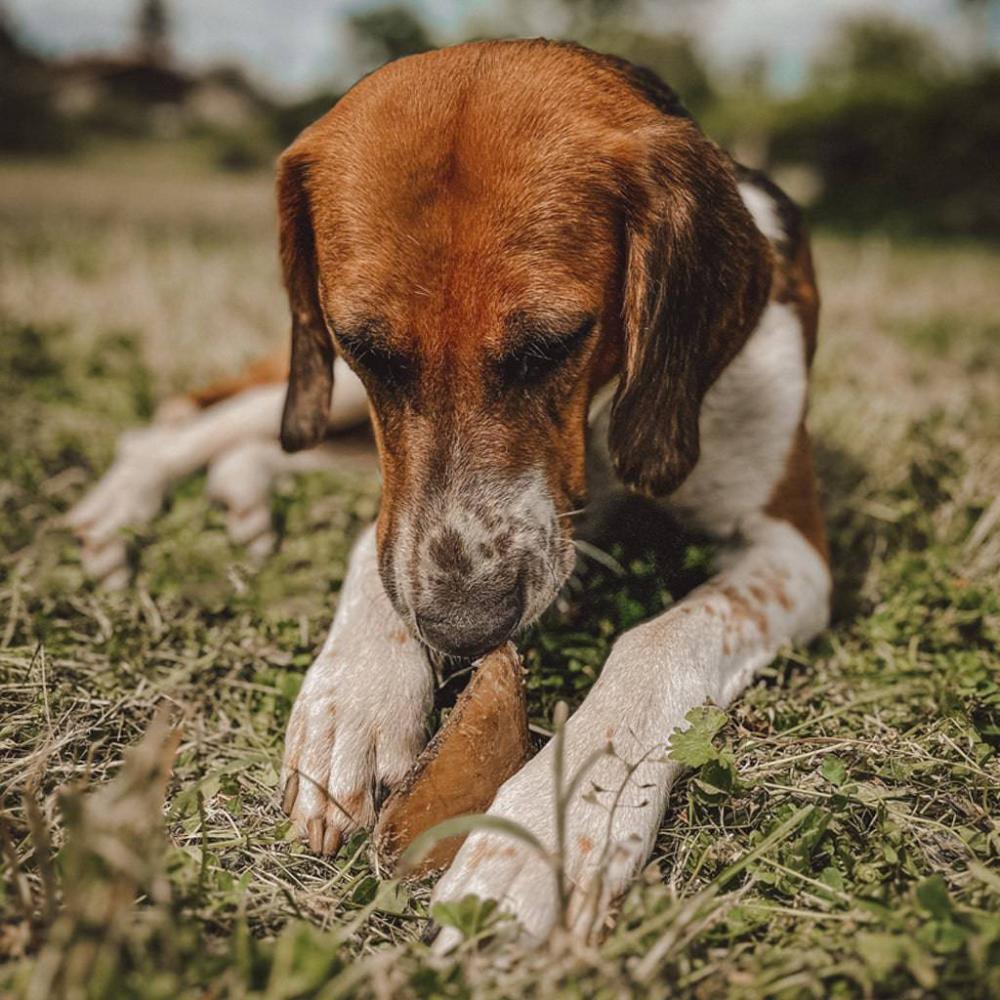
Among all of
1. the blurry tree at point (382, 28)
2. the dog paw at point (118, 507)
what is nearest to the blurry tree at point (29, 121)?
the blurry tree at point (382, 28)

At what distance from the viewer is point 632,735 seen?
1.91 m

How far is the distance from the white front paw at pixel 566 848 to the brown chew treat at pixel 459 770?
0.17 feet

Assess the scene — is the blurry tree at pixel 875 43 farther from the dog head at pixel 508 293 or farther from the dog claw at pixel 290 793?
the dog claw at pixel 290 793

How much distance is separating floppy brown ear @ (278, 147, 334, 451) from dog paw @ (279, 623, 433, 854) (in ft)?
3.03

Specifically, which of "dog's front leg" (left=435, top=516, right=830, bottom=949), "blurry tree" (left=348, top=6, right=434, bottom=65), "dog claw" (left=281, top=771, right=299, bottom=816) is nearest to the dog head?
"dog's front leg" (left=435, top=516, right=830, bottom=949)

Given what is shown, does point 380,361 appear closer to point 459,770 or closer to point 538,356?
point 538,356

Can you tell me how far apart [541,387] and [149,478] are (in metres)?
1.89

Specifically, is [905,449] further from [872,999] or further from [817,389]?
[872,999]

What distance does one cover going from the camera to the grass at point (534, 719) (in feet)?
4.44

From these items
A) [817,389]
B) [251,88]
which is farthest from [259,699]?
[251,88]

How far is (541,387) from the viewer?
7.14ft

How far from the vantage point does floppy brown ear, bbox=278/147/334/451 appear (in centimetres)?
255

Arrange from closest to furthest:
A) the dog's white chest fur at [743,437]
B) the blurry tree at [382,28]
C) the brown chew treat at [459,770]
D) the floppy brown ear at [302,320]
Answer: the brown chew treat at [459,770] < the floppy brown ear at [302,320] < the dog's white chest fur at [743,437] < the blurry tree at [382,28]

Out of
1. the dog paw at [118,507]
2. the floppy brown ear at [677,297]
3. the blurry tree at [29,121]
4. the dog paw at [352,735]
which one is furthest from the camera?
the blurry tree at [29,121]
